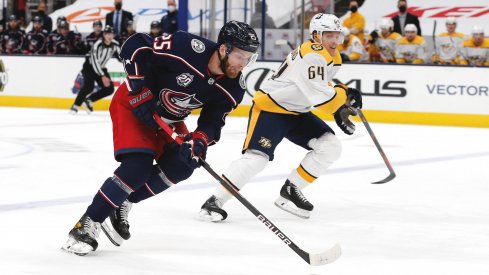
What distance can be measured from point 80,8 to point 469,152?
9.60 meters

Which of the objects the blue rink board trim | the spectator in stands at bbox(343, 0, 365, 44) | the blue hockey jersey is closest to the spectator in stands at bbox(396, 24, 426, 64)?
the spectator in stands at bbox(343, 0, 365, 44)

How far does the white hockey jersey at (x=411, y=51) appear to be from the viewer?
427 inches

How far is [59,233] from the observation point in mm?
4047

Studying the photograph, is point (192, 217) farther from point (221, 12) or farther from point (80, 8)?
point (80, 8)

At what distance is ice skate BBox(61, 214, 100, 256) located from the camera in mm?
3543

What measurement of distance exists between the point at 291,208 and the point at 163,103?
4.16 ft

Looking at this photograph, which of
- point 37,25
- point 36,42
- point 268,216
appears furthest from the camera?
point 37,25

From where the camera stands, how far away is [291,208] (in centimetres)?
479

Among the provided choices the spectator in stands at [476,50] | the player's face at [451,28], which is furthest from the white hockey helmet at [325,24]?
the player's face at [451,28]

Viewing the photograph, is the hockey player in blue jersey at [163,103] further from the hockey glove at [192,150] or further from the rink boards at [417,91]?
the rink boards at [417,91]

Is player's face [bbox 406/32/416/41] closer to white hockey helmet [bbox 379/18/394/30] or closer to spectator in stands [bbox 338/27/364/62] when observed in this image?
white hockey helmet [bbox 379/18/394/30]

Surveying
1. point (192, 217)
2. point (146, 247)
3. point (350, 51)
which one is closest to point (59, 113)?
point (350, 51)

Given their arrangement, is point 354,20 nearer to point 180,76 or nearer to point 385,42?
point 385,42

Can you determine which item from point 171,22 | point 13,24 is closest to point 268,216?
point 171,22
